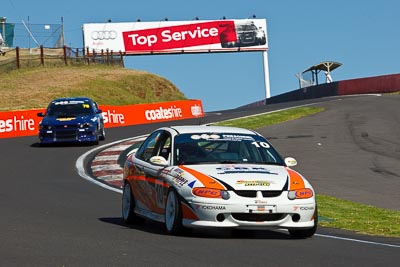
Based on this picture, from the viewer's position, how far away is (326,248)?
10.3 meters

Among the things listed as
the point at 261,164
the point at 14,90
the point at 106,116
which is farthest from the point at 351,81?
the point at 261,164

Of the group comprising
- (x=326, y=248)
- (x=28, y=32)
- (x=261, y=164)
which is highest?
(x=28, y=32)

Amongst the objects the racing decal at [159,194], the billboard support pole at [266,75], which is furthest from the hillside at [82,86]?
the racing decal at [159,194]

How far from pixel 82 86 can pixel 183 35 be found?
119 feet

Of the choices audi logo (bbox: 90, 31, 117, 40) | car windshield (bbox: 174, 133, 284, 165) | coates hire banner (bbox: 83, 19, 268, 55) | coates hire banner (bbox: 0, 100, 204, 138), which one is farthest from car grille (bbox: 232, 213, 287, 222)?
audi logo (bbox: 90, 31, 117, 40)

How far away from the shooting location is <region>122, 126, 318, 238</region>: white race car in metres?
10.8

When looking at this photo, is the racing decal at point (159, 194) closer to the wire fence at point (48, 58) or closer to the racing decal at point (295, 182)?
the racing decal at point (295, 182)

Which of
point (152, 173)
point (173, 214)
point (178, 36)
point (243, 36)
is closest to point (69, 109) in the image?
point (152, 173)

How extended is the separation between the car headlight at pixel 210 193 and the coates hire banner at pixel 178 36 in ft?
289

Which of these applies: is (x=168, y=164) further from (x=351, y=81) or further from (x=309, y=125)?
(x=351, y=81)

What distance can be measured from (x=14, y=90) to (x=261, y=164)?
49.9 m

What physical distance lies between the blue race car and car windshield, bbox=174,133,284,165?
18.9 meters

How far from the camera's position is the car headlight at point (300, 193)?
1099cm

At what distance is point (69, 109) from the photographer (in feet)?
107
